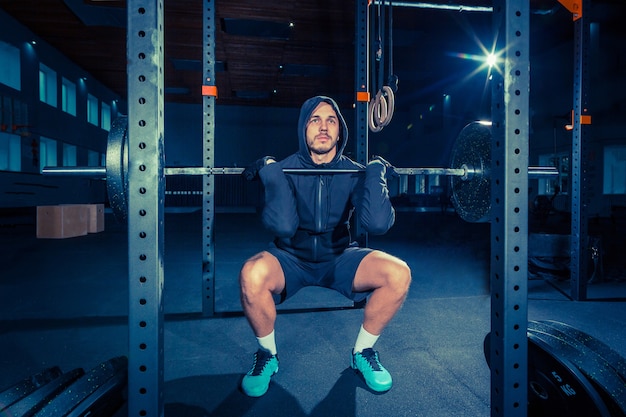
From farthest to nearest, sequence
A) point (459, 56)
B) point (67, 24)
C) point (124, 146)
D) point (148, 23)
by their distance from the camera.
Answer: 1. point (459, 56)
2. point (67, 24)
3. point (124, 146)
4. point (148, 23)

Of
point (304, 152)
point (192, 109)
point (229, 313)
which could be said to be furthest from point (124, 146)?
point (192, 109)

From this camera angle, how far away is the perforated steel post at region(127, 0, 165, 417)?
27.1 inches

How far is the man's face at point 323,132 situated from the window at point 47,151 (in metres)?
8.35

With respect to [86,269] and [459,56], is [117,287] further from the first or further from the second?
[459,56]

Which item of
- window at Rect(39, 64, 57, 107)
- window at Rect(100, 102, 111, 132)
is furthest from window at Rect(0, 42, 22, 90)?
window at Rect(100, 102, 111, 132)

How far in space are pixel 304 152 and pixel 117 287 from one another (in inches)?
74.2

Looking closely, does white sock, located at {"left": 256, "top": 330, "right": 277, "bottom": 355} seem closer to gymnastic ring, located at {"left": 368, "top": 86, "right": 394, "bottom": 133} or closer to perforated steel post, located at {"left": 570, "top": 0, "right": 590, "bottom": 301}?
gymnastic ring, located at {"left": 368, "top": 86, "right": 394, "bottom": 133}

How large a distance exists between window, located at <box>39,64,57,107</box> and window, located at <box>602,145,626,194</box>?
13686 mm

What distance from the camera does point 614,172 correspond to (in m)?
9.34

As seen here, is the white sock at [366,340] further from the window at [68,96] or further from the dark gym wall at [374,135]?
the window at [68,96]

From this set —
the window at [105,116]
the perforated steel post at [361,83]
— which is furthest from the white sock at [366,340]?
the window at [105,116]

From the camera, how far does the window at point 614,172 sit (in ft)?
30.3

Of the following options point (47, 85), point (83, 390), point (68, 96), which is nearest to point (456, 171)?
point (83, 390)

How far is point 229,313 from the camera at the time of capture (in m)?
2.06
